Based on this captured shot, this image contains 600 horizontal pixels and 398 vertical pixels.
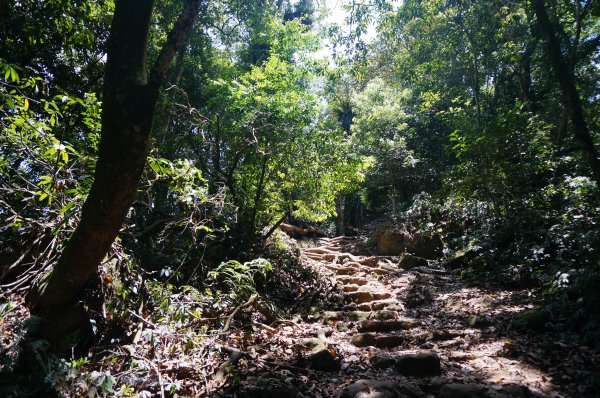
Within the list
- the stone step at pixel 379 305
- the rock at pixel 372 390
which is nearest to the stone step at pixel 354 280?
the stone step at pixel 379 305

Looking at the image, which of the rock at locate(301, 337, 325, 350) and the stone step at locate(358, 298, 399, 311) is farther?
the stone step at locate(358, 298, 399, 311)

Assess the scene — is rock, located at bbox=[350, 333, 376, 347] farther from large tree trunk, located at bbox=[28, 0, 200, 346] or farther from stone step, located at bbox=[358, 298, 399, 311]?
large tree trunk, located at bbox=[28, 0, 200, 346]

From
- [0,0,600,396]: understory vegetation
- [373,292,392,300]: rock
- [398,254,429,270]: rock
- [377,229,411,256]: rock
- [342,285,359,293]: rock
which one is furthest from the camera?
[377,229,411,256]: rock

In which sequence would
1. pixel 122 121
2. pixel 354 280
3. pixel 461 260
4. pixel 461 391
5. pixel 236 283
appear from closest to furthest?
pixel 122 121 → pixel 461 391 → pixel 236 283 → pixel 354 280 → pixel 461 260

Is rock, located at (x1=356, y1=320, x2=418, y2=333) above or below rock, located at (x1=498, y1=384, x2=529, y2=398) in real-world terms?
below

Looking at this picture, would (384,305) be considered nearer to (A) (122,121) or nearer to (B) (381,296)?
(B) (381,296)

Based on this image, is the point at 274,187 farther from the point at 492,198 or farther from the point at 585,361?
the point at 585,361

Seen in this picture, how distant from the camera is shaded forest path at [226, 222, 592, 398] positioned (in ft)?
10.8

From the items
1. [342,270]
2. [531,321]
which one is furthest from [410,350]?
[342,270]

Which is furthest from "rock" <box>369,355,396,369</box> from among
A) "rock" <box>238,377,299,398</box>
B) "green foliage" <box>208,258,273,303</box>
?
"green foliage" <box>208,258,273,303</box>

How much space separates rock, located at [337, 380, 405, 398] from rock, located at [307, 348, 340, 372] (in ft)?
2.20

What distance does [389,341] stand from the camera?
5.04m

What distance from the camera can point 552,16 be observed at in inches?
317

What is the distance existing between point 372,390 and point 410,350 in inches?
70.5
